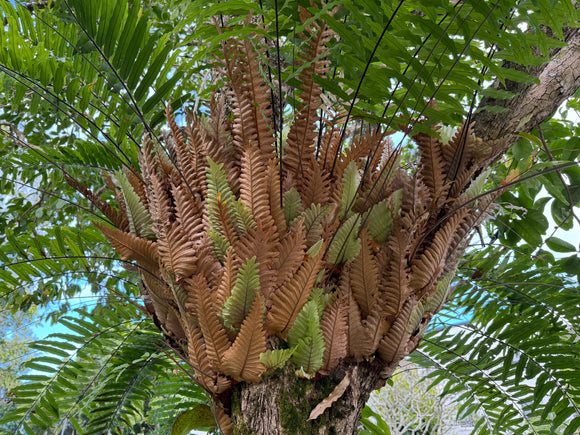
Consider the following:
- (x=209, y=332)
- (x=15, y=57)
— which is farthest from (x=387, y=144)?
(x=15, y=57)

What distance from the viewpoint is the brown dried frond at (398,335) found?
0.58m

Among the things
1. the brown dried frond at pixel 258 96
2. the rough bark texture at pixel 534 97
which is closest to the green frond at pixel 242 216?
the brown dried frond at pixel 258 96

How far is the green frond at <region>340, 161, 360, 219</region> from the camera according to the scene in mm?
602

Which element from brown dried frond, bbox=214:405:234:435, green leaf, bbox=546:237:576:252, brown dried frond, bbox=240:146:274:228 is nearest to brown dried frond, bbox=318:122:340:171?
brown dried frond, bbox=240:146:274:228

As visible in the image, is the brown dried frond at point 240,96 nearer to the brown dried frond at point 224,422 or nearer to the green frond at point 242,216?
the green frond at point 242,216

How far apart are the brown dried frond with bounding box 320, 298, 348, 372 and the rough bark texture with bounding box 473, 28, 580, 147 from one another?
41 cm

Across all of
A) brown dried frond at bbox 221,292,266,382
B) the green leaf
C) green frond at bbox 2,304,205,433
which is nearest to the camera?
brown dried frond at bbox 221,292,266,382

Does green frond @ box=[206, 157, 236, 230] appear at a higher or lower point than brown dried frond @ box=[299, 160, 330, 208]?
lower

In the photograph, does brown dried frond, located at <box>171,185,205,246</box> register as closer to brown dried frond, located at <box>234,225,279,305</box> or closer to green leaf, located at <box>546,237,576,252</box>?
brown dried frond, located at <box>234,225,279,305</box>

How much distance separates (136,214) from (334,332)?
309mm

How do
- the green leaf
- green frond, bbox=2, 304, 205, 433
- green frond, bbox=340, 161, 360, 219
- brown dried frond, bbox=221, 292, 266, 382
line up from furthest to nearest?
the green leaf → green frond, bbox=2, 304, 205, 433 → green frond, bbox=340, 161, 360, 219 → brown dried frond, bbox=221, 292, 266, 382

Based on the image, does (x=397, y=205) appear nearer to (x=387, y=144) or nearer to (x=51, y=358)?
(x=387, y=144)

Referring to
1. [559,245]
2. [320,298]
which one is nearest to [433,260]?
[320,298]

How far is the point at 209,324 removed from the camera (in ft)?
1.74
